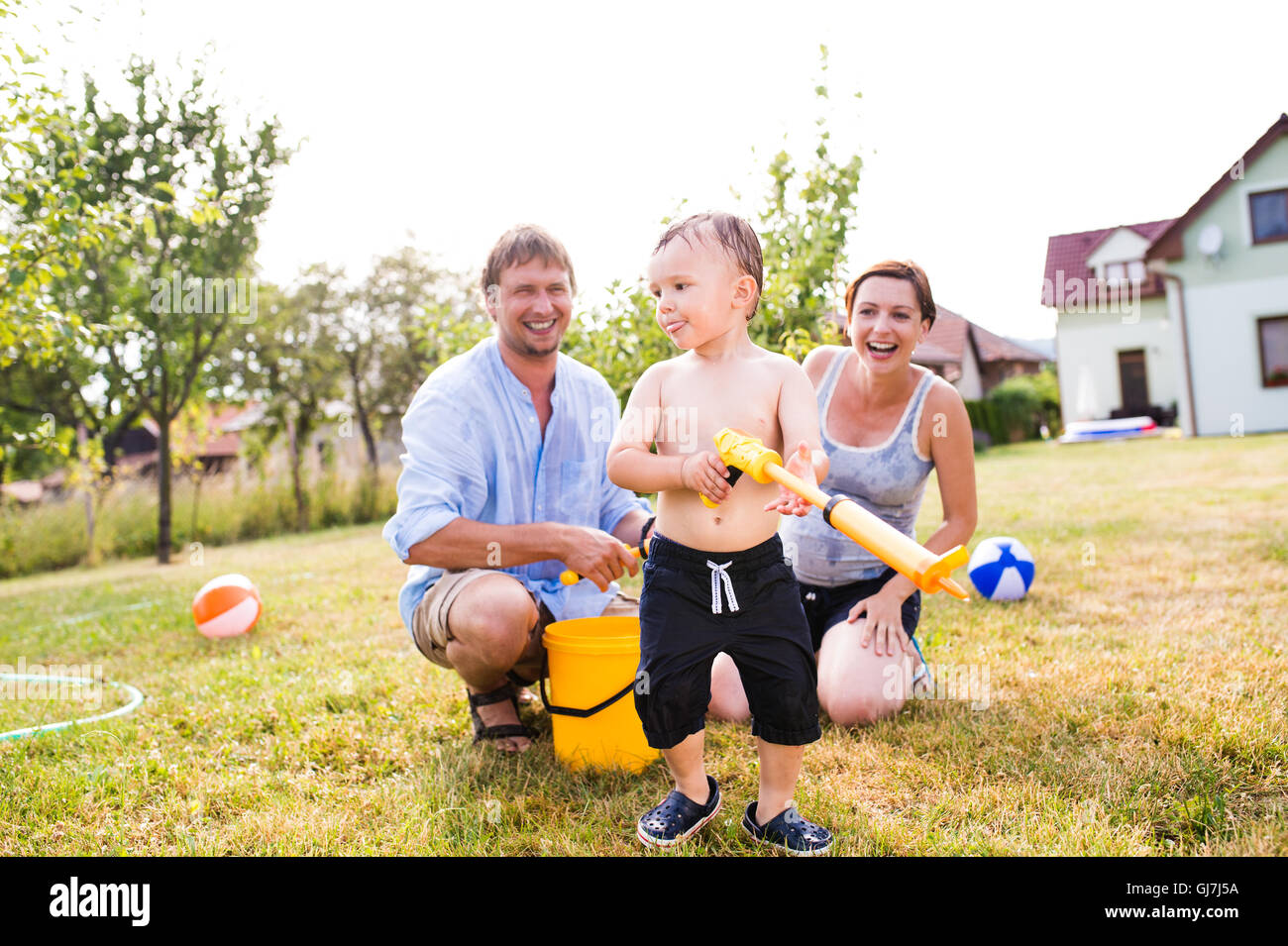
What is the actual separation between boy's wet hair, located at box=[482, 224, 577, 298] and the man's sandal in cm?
133

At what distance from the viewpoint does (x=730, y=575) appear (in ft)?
6.68

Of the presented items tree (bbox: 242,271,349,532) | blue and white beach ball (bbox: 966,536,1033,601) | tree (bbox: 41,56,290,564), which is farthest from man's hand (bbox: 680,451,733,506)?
tree (bbox: 242,271,349,532)


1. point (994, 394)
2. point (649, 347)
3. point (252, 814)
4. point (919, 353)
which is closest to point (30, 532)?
point (649, 347)

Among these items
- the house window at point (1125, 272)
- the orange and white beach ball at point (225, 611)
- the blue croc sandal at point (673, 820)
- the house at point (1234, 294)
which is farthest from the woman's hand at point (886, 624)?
the house window at point (1125, 272)

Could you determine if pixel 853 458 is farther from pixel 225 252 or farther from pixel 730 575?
pixel 225 252

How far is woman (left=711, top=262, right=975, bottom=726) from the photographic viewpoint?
114 inches

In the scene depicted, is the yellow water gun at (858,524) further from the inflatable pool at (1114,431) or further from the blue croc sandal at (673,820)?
the inflatable pool at (1114,431)

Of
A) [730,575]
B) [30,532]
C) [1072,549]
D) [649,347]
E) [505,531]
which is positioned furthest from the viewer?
[30,532]

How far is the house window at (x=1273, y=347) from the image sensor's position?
56.4 ft

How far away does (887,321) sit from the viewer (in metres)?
2.96

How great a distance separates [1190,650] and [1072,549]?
8.76ft

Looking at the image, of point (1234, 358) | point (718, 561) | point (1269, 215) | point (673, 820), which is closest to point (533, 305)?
point (718, 561)
